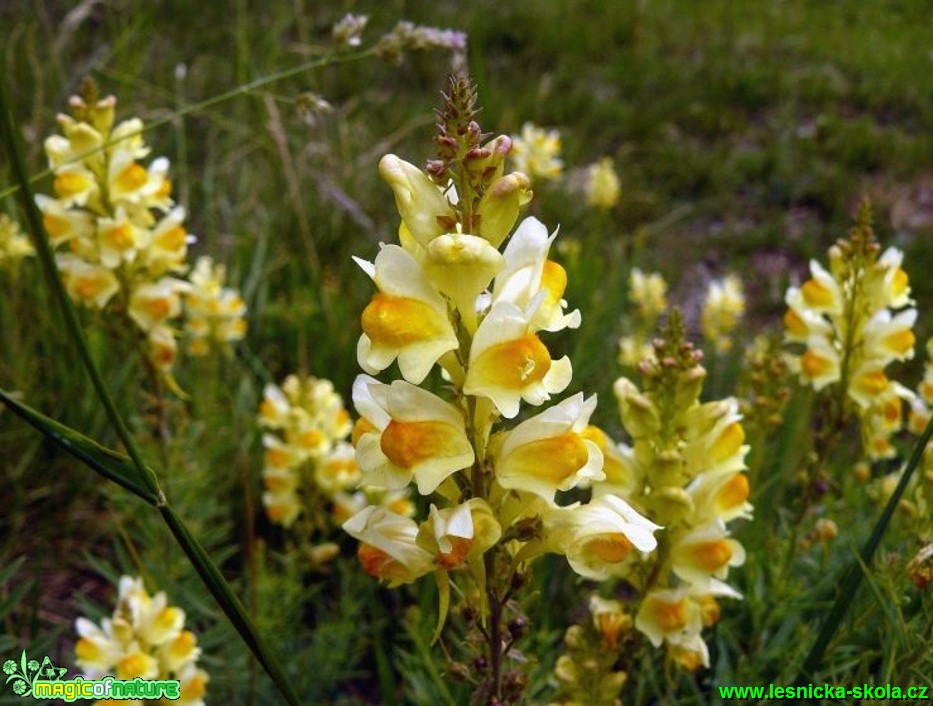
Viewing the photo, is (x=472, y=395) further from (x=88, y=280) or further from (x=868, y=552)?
(x=88, y=280)

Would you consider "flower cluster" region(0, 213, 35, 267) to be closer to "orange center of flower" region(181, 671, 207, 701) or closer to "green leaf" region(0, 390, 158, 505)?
"orange center of flower" region(181, 671, 207, 701)

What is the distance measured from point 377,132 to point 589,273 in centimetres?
302

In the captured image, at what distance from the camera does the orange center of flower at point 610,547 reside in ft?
3.44

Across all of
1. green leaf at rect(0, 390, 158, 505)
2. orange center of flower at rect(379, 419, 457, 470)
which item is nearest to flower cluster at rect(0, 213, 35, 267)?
green leaf at rect(0, 390, 158, 505)

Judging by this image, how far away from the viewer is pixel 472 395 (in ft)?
3.35

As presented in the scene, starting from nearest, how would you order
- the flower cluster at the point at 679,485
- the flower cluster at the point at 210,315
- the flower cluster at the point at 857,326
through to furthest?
1. the flower cluster at the point at 679,485
2. the flower cluster at the point at 857,326
3. the flower cluster at the point at 210,315

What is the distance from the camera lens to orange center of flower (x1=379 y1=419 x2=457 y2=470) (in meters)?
0.98

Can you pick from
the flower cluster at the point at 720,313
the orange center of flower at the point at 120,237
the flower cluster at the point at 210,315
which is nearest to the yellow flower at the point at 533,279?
the orange center of flower at the point at 120,237

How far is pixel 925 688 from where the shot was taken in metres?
1.13

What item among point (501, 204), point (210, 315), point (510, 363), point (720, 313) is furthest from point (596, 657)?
point (720, 313)

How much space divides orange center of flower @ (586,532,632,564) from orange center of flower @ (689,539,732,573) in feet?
1.02

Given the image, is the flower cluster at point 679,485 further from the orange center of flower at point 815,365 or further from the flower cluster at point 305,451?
the flower cluster at point 305,451

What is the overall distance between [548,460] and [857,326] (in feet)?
3.38

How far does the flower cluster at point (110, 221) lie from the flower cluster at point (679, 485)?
40.2 inches
